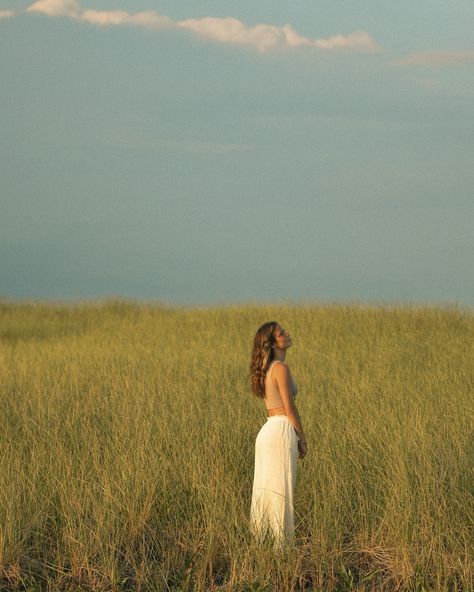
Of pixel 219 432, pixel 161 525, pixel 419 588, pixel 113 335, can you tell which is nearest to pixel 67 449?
pixel 219 432

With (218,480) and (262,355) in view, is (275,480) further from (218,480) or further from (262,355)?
(218,480)

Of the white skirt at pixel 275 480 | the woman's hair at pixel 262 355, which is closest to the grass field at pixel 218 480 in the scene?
the white skirt at pixel 275 480

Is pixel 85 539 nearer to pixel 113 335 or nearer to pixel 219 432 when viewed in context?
pixel 219 432

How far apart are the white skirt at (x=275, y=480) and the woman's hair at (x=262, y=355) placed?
29 cm

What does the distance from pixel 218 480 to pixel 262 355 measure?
186 centimetres

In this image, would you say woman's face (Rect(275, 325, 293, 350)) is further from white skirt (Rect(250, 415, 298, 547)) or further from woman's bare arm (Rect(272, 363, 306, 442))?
white skirt (Rect(250, 415, 298, 547))

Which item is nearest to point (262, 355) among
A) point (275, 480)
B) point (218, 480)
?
point (275, 480)

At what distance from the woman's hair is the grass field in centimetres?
121

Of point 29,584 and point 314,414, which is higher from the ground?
point 314,414

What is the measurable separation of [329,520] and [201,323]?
17.2 metres

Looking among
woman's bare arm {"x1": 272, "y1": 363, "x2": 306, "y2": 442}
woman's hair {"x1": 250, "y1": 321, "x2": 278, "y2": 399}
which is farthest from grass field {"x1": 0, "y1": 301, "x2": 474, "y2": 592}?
woman's hair {"x1": 250, "y1": 321, "x2": 278, "y2": 399}

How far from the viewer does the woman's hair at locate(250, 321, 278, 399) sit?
571 cm

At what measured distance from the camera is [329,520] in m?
6.12

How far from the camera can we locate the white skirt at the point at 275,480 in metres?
5.65
